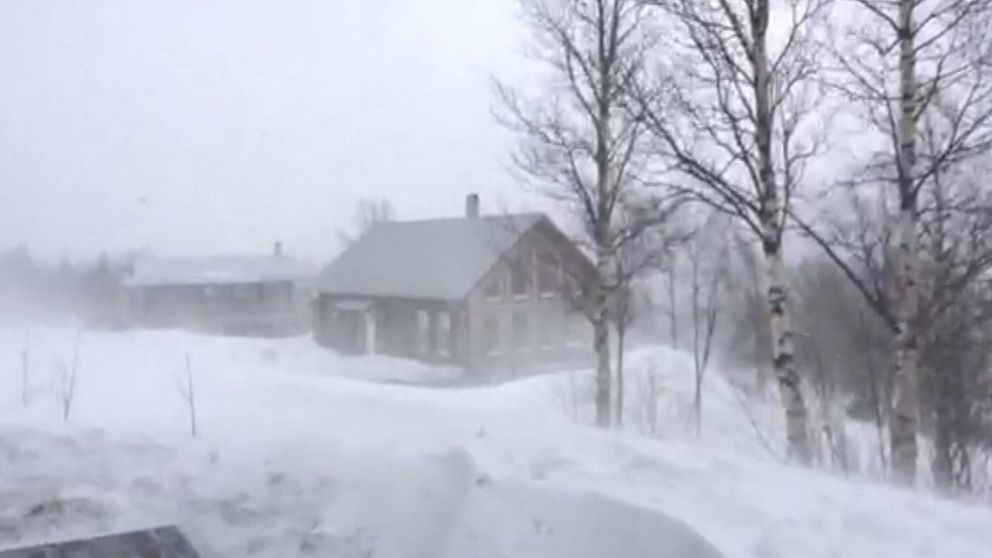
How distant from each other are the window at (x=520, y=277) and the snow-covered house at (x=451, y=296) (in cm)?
2

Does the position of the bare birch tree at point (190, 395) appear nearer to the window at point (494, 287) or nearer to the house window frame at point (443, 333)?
the house window frame at point (443, 333)

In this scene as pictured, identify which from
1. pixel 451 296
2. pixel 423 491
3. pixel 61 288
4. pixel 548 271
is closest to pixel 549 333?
pixel 451 296

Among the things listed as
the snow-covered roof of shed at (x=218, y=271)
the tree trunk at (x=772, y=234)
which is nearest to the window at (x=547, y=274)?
the snow-covered roof of shed at (x=218, y=271)

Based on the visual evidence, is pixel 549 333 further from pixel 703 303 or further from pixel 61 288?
pixel 61 288

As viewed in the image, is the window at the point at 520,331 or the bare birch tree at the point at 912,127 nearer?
the bare birch tree at the point at 912,127

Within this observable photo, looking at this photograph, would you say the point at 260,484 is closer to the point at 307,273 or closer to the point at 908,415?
the point at 908,415

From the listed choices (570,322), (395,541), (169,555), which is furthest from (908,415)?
(570,322)

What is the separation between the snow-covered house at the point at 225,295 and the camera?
1421 centimetres

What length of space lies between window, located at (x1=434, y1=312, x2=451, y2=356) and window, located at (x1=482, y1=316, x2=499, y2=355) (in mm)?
613

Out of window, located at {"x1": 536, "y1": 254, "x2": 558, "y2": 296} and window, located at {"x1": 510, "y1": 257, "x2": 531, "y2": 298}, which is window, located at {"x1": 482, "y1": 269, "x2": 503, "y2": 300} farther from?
window, located at {"x1": 536, "y1": 254, "x2": 558, "y2": 296}

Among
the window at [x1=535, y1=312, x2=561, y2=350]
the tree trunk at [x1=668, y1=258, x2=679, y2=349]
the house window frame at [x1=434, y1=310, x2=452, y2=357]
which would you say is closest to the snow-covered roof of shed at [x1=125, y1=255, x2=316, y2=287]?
the house window frame at [x1=434, y1=310, x2=452, y2=357]

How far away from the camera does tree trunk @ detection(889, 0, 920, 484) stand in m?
6.15

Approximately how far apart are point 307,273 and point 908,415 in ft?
43.0

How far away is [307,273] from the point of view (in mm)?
17766
